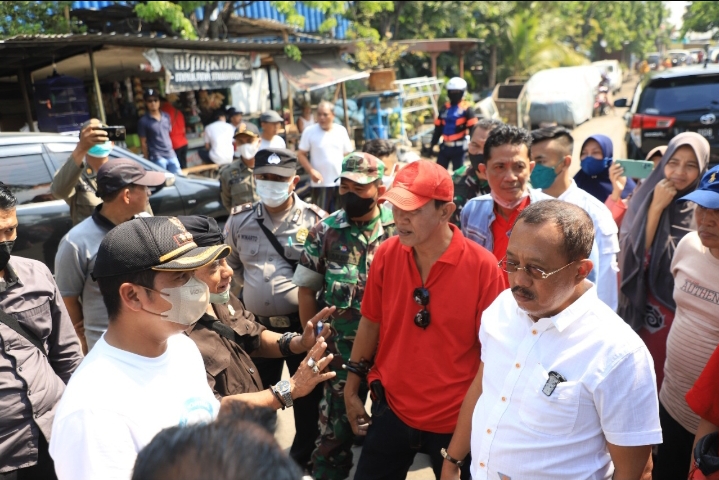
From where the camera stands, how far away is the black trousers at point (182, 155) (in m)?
10.6

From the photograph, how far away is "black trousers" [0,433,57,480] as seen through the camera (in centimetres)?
256

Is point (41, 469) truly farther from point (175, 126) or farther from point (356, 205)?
point (175, 126)

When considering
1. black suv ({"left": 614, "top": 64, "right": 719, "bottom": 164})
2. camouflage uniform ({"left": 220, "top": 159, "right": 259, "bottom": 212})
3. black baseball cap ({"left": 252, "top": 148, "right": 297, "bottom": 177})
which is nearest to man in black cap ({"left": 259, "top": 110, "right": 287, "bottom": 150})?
camouflage uniform ({"left": 220, "top": 159, "right": 259, "bottom": 212})

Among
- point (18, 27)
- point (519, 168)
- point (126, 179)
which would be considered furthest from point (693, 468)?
point (18, 27)

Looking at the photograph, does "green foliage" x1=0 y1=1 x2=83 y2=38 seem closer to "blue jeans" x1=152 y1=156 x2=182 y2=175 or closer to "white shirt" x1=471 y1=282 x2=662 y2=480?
"blue jeans" x1=152 y1=156 x2=182 y2=175

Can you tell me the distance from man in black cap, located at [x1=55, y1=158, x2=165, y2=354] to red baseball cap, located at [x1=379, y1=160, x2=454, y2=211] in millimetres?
1546

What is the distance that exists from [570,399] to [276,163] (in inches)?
102

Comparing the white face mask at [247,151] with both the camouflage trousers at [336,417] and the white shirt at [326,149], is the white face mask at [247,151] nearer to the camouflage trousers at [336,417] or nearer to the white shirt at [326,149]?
the white shirt at [326,149]

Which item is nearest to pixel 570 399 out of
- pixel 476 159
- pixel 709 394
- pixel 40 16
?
pixel 709 394

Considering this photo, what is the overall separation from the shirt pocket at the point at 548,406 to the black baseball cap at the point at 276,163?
2366 mm

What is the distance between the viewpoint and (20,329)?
2.56m

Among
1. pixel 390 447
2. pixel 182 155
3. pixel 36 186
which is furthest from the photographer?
pixel 182 155

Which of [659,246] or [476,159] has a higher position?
[476,159]

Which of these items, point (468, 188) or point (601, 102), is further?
point (601, 102)
